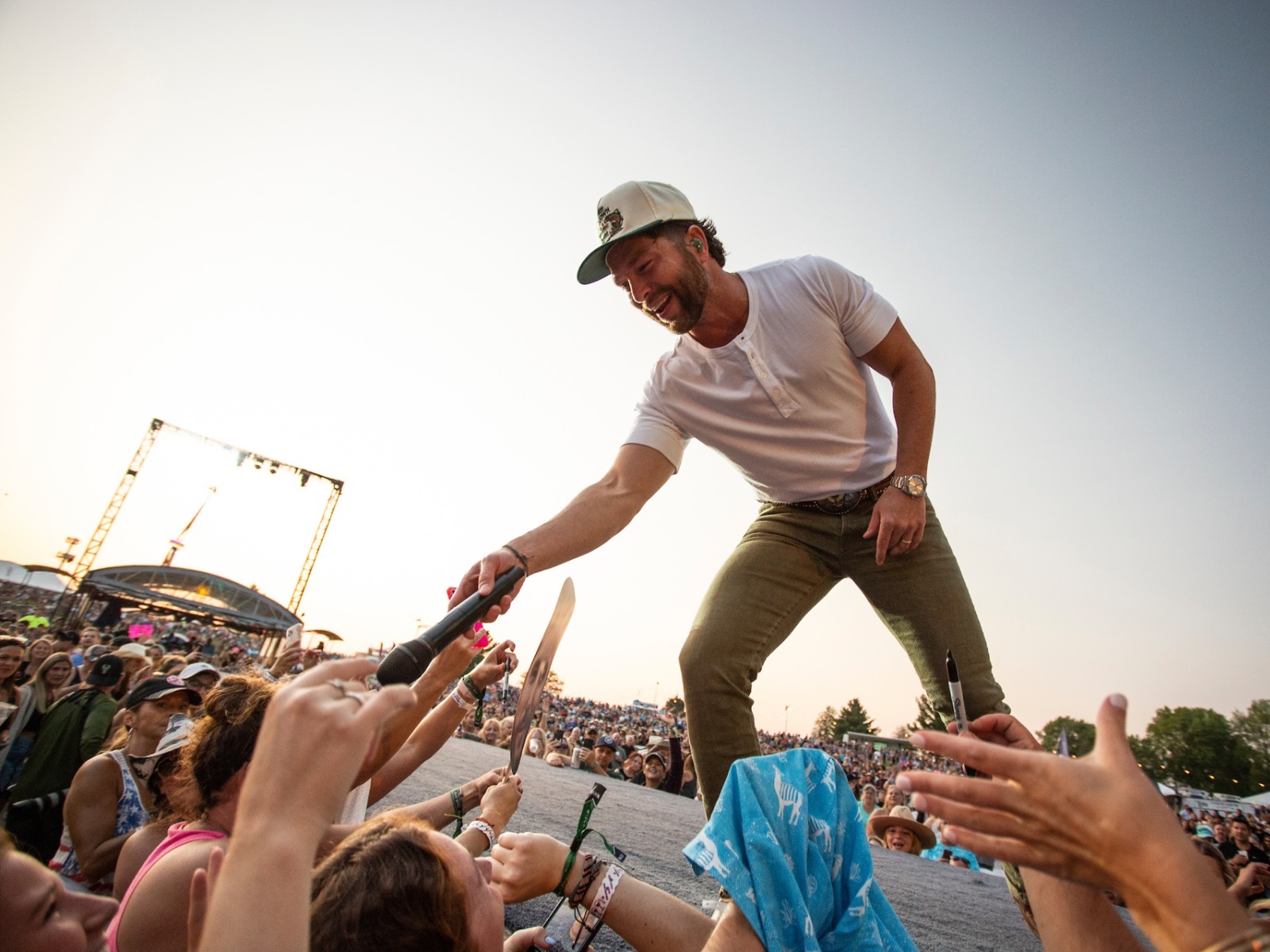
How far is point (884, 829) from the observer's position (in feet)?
23.7

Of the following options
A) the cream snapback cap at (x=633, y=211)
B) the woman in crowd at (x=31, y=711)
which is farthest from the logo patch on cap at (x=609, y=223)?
the woman in crowd at (x=31, y=711)

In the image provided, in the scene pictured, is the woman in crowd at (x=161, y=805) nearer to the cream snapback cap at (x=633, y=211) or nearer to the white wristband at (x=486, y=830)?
the white wristband at (x=486, y=830)

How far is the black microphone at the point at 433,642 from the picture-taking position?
1.12 metres

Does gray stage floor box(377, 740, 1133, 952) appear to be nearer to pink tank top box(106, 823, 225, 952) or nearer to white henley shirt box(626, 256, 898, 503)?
pink tank top box(106, 823, 225, 952)

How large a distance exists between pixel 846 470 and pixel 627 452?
878 millimetres

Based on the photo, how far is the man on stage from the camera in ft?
7.16

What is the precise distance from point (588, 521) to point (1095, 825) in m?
1.90

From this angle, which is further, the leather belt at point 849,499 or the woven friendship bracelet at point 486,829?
the leather belt at point 849,499

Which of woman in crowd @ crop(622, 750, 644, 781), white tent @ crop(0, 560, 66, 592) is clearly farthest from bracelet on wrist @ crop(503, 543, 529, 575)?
white tent @ crop(0, 560, 66, 592)

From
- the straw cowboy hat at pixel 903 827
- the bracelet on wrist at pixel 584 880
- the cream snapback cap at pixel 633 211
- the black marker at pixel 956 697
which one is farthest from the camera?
the straw cowboy hat at pixel 903 827

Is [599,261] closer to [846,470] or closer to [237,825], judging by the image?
[846,470]

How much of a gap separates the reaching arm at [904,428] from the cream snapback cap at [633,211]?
0.95 metres

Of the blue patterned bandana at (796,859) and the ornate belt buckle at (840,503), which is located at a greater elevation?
the ornate belt buckle at (840,503)

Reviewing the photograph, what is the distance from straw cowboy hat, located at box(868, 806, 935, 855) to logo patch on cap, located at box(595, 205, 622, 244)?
23.3ft
